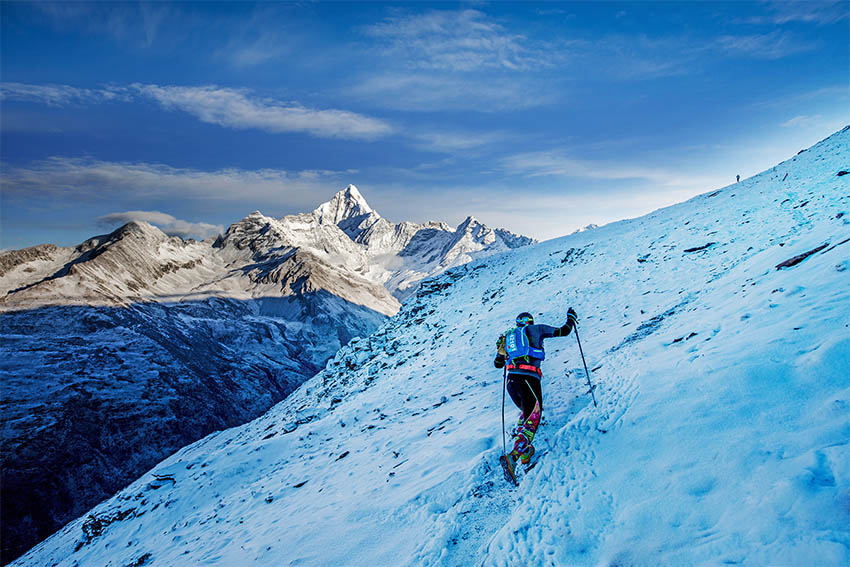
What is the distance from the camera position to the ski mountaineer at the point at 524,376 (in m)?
7.35

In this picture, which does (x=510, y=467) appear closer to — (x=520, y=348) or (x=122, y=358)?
(x=520, y=348)

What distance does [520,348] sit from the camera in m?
8.43

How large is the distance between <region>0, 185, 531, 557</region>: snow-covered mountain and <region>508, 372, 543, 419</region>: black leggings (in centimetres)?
8657

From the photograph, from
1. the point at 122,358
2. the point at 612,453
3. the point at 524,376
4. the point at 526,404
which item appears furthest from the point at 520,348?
the point at 122,358

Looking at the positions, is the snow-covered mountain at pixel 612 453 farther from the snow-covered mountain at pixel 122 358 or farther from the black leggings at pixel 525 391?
the snow-covered mountain at pixel 122 358

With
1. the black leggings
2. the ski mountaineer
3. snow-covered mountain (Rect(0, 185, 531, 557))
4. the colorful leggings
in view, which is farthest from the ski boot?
snow-covered mountain (Rect(0, 185, 531, 557))

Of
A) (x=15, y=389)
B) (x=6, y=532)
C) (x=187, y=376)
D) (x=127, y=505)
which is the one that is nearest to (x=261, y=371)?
(x=187, y=376)

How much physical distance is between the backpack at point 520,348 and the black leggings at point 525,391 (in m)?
0.45

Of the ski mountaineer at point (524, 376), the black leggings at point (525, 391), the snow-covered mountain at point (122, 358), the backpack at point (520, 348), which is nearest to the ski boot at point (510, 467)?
the ski mountaineer at point (524, 376)

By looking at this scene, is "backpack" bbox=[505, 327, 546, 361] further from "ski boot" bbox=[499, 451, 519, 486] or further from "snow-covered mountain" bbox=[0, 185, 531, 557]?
"snow-covered mountain" bbox=[0, 185, 531, 557]

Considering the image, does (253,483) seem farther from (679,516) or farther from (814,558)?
(814,558)

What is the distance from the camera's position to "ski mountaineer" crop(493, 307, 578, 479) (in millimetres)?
7348

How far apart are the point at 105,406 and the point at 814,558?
11006 centimetres

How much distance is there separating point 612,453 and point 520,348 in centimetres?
275
